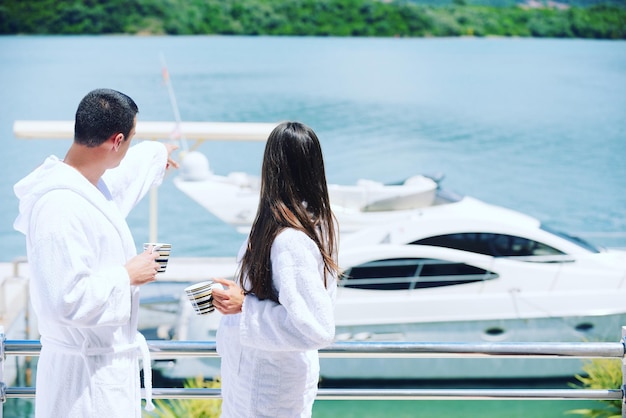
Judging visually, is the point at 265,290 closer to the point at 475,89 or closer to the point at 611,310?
the point at 611,310

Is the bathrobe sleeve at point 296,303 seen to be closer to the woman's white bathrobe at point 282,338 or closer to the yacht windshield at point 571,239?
the woman's white bathrobe at point 282,338

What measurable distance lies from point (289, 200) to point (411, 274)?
622cm

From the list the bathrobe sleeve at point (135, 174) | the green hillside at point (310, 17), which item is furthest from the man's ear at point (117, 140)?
the green hillside at point (310, 17)

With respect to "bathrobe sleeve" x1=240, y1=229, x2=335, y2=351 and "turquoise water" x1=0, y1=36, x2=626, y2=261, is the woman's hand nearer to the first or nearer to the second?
"bathrobe sleeve" x1=240, y1=229, x2=335, y2=351

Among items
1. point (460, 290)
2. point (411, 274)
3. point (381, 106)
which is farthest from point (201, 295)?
point (381, 106)

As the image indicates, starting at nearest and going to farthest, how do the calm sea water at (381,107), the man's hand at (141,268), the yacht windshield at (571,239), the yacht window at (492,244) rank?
the man's hand at (141,268), the yacht window at (492,244), the yacht windshield at (571,239), the calm sea water at (381,107)

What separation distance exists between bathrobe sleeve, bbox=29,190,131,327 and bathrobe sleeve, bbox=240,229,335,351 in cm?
26

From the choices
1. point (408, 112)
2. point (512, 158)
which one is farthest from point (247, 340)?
point (408, 112)

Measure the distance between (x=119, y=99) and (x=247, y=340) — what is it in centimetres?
51

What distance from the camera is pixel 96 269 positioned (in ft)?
5.48

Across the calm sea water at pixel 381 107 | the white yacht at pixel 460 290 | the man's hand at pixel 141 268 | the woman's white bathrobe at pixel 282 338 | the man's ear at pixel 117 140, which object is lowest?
the calm sea water at pixel 381 107

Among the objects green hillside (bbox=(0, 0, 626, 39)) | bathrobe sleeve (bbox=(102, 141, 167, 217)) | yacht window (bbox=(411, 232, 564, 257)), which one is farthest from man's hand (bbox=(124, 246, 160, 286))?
green hillside (bbox=(0, 0, 626, 39))

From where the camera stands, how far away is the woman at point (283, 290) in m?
1.61

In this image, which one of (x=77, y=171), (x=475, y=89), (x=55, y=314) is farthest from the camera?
(x=475, y=89)
